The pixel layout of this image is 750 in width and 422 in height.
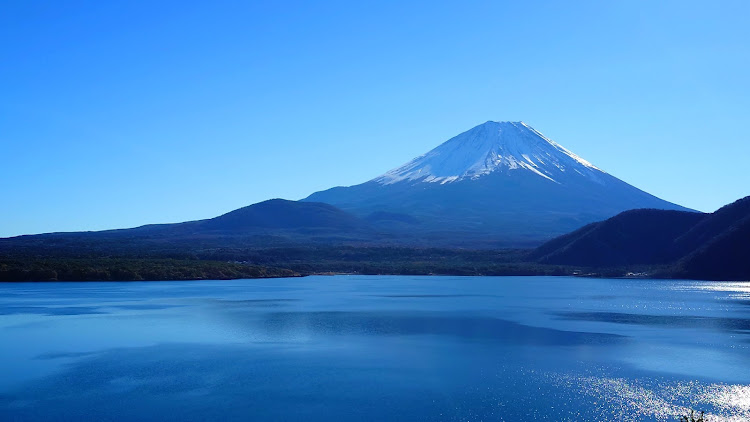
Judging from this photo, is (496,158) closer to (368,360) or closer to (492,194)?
(492,194)

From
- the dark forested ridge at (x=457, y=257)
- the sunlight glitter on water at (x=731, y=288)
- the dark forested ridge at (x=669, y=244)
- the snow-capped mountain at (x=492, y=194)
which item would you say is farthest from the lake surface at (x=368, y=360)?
the snow-capped mountain at (x=492, y=194)

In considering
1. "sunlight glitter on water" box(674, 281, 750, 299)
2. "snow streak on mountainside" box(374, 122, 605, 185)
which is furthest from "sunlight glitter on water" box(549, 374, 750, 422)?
"snow streak on mountainside" box(374, 122, 605, 185)

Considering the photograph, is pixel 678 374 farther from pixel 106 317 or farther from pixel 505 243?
pixel 505 243

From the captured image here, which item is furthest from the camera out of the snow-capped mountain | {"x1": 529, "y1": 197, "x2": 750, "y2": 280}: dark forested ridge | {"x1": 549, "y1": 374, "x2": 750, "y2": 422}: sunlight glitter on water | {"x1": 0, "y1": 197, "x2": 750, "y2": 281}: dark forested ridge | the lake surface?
the snow-capped mountain

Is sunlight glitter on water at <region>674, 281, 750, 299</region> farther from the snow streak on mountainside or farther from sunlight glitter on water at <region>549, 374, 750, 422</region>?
the snow streak on mountainside

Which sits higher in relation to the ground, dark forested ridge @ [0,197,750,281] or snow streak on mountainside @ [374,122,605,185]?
snow streak on mountainside @ [374,122,605,185]

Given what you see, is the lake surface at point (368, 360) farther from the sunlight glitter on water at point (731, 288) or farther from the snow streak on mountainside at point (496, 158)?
the snow streak on mountainside at point (496, 158)

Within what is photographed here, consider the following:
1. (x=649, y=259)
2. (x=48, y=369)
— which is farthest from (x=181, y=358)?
(x=649, y=259)
